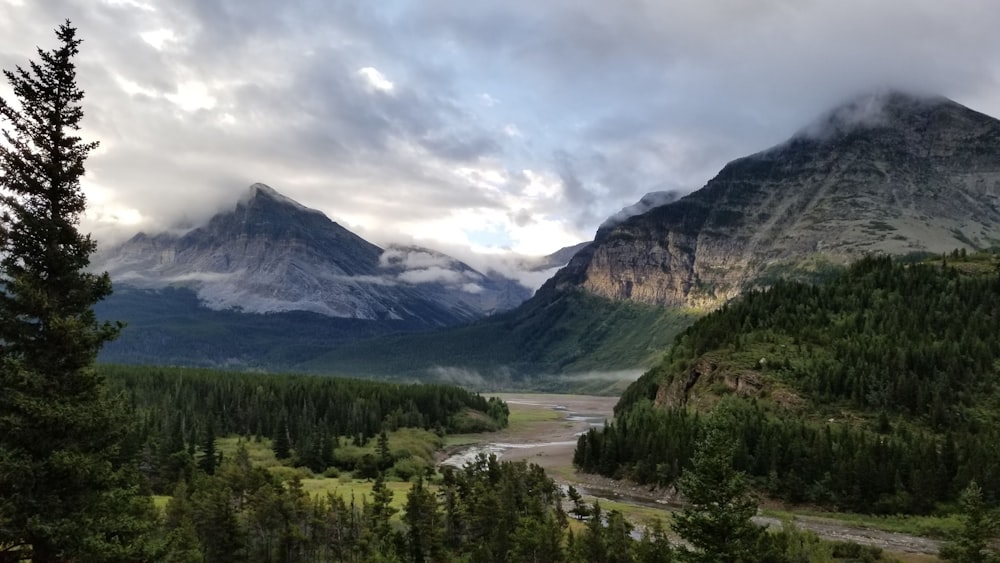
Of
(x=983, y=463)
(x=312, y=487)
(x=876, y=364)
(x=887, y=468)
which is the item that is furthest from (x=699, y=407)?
(x=312, y=487)

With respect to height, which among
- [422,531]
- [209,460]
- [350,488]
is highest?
[422,531]

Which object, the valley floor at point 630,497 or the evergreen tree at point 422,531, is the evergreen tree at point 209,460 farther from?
the evergreen tree at point 422,531

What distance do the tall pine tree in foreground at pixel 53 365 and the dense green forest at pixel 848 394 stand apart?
9601 centimetres

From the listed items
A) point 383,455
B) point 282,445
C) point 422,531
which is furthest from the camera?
point 282,445

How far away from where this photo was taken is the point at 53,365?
21406 mm

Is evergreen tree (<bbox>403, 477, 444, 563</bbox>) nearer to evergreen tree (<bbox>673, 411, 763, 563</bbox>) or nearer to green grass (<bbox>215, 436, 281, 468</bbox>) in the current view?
evergreen tree (<bbox>673, 411, 763, 563</bbox>)

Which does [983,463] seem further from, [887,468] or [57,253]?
[57,253]

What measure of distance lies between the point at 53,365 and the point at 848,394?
127864mm

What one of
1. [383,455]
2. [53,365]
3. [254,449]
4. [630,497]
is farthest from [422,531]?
[254,449]

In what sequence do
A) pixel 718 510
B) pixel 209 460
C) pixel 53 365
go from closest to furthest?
1. pixel 53 365
2. pixel 718 510
3. pixel 209 460

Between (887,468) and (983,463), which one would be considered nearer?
(983,463)

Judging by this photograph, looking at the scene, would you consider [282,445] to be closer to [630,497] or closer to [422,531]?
[630,497]

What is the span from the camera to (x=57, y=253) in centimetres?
2159

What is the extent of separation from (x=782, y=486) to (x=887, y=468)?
15.5 m
